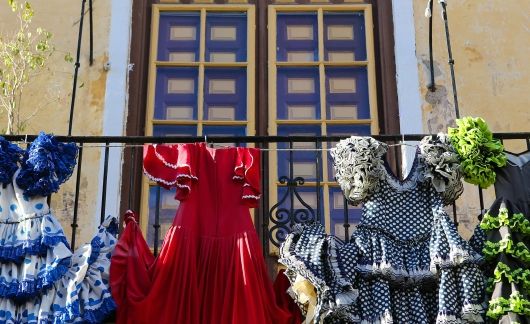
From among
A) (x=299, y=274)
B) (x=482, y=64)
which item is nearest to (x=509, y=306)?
(x=299, y=274)

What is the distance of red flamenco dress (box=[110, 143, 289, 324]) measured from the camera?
18.3 feet

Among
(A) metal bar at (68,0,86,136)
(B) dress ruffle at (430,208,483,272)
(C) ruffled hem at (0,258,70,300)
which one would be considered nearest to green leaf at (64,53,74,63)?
(A) metal bar at (68,0,86,136)

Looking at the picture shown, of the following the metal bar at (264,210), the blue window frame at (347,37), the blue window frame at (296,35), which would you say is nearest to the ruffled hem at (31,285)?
the metal bar at (264,210)

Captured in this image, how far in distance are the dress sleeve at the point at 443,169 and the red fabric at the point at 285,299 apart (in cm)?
96

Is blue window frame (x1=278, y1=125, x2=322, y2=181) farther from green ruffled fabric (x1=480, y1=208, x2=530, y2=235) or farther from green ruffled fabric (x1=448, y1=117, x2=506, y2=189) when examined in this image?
green ruffled fabric (x1=480, y1=208, x2=530, y2=235)

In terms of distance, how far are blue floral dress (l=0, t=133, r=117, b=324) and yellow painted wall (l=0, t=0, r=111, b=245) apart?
135cm

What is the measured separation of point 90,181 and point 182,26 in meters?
1.35

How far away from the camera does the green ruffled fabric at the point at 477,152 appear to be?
19.5 ft

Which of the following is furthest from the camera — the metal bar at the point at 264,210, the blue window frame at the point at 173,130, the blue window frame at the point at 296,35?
the blue window frame at the point at 296,35

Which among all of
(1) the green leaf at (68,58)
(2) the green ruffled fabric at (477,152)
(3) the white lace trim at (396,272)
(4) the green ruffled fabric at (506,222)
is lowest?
(3) the white lace trim at (396,272)

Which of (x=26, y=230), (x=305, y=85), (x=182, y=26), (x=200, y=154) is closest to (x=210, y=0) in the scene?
(x=182, y=26)

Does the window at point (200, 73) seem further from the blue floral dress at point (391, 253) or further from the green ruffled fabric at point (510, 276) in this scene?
the green ruffled fabric at point (510, 276)

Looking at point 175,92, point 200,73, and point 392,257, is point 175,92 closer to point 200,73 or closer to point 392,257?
point 200,73

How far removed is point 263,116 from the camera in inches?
298
